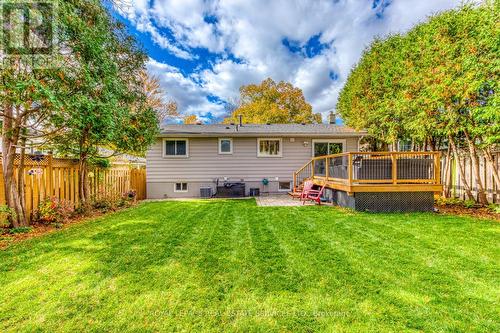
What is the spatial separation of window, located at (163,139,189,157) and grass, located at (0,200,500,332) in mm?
6660

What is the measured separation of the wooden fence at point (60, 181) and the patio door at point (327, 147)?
934cm

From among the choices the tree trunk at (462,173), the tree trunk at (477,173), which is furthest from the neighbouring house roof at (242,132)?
the tree trunk at (477,173)

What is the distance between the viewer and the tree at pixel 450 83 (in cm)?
608

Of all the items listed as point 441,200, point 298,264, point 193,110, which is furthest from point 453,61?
point 193,110

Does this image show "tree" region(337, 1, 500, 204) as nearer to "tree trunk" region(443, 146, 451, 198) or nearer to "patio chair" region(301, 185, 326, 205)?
"tree trunk" region(443, 146, 451, 198)

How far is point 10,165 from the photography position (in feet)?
16.5

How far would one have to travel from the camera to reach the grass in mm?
2057

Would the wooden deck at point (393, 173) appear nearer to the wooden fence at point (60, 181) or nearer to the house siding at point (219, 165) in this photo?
the house siding at point (219, 165)

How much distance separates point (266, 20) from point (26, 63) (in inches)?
402

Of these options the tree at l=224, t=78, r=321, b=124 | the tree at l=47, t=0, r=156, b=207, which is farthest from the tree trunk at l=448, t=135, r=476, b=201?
the tree at l=224, t=78, r=321, b=124

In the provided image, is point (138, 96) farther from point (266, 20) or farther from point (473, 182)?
point (473, 182)

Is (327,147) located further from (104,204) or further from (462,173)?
(104,204)

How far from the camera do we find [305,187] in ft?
30.3

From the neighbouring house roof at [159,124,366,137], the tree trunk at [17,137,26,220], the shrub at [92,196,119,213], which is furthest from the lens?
the neighbouring house roof at [159,124,366,137]
